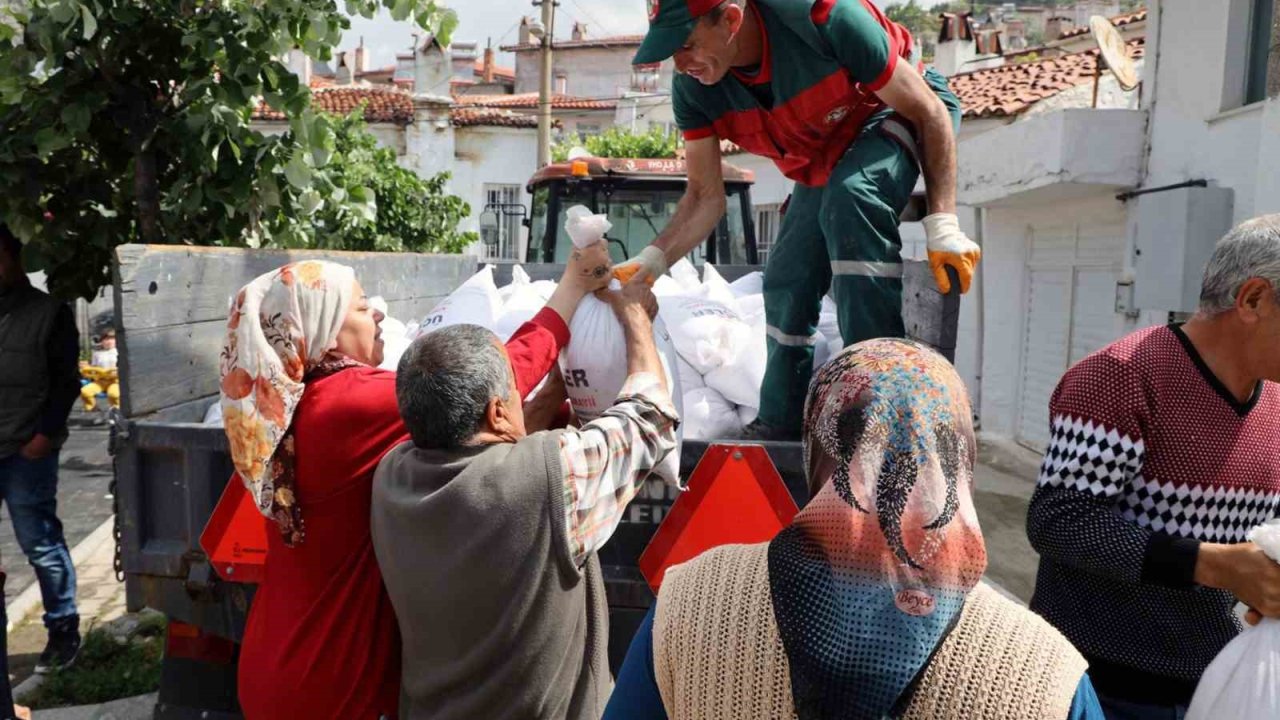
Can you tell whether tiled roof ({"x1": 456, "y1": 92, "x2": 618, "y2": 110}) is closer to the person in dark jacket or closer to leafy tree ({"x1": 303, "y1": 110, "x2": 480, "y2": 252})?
leafy tree ({"x1": 303, "y1": 110, "x2": 480, "y2": 252})

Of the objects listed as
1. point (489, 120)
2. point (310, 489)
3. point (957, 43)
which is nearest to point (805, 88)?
point (310, 489)

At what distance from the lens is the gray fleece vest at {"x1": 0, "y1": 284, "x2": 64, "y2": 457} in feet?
12.5

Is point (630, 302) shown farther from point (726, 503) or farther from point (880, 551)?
point (880, 551)

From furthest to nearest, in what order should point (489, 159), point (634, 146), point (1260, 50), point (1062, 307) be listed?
point (489, 159) < point (634, 146) < point (1062, 307) < point (1260, 50)

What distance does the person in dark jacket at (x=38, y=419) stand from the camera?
151 inches

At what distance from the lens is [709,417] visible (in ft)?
9.31

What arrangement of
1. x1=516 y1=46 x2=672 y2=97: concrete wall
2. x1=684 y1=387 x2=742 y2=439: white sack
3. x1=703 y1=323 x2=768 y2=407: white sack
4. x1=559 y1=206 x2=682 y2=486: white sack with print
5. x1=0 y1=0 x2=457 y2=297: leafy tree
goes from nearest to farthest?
x1=559 y1=206 x2=682 y2=486: white sack with print → x1=684 y1=387 x2=742 y2=439: white sack → x1=703 y1=323 x2=768 y2=407: white sack → x1=0 y1=0 x2=457 y2=297: leafy tree → x1=516 y1=46 x2=672 y2=97: concrete wall

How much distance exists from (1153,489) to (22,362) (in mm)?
3807

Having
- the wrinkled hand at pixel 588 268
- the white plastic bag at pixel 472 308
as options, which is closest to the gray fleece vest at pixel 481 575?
the wrinkled hand at pixel 588 268

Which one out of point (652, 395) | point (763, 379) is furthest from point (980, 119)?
point (652, 395)

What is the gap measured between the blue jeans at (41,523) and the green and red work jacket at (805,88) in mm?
2902

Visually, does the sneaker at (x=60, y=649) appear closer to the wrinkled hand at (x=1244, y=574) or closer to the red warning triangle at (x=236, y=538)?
the red warning triangle at (x=236, y=538)

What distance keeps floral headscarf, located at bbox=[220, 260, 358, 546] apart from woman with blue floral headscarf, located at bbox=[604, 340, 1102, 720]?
104 cm

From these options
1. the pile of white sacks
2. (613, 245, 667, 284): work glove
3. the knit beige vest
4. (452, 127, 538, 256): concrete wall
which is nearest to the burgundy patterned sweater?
the knit beige vest
